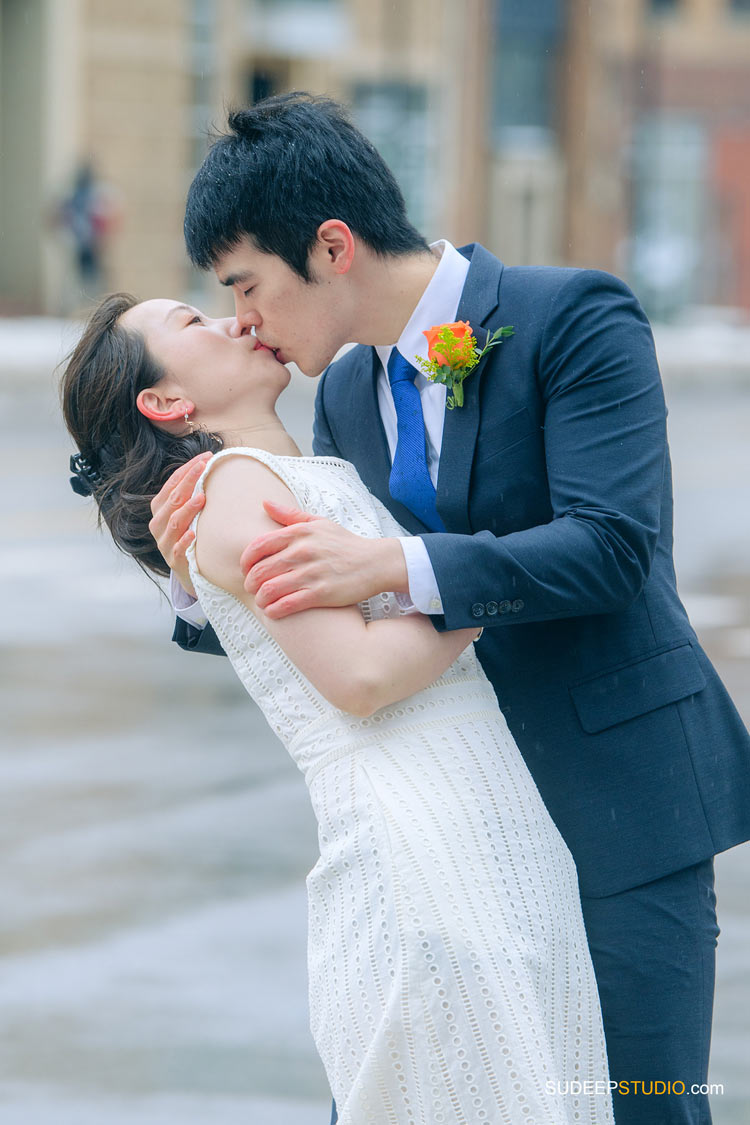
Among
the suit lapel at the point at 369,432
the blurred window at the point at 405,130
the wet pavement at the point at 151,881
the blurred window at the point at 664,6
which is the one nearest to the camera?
the suit lapel at the point at 369,432

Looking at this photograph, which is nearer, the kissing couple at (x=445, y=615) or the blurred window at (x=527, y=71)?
the kissing couple at (x=445, y=615)

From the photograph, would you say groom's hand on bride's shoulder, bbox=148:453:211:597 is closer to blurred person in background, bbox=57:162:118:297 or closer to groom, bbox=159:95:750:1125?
groom, bbox=159:95:750:1125

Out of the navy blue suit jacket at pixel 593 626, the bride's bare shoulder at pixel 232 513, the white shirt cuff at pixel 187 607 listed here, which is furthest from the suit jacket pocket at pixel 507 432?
the white shirt cuff at pixel 187 607

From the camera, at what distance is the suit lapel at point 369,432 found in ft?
9.52

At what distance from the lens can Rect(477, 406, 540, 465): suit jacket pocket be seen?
8.68 ft

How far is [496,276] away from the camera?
2.78 meters

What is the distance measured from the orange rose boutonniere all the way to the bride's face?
0.29m

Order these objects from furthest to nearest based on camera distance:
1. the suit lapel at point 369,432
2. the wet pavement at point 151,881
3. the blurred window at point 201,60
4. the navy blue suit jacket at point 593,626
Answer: the blurred window at point 201,60 → the wet pavement at point 151,881 → the suit lapel at point 369,432 → the navy blue suit jacket at point 593,626

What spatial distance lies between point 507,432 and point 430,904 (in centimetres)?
73

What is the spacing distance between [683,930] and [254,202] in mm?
1311

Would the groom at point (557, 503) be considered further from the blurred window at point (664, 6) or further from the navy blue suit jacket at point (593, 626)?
the blurred window at point (664, 6)

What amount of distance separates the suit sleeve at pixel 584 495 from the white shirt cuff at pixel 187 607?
0.59m

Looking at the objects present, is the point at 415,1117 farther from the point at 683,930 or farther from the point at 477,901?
the point at 683,930

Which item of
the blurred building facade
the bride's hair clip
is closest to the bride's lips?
the bride's hair clip
